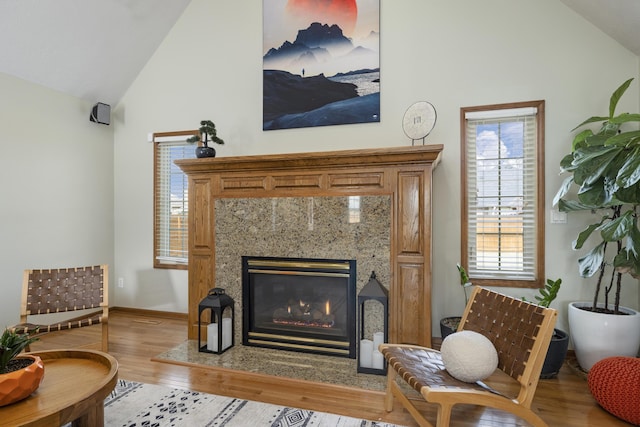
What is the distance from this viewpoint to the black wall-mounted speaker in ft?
13.2

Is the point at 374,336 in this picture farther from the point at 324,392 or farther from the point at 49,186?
the point at 49,186

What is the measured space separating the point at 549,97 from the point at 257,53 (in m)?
2.96

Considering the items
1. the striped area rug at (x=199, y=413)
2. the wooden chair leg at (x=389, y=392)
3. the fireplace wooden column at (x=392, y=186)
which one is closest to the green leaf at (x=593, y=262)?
the fireplace wooden column at (x=392, y=186)

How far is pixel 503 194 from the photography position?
123 inches

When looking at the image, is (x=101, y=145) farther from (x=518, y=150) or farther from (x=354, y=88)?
(x=518, y=150)

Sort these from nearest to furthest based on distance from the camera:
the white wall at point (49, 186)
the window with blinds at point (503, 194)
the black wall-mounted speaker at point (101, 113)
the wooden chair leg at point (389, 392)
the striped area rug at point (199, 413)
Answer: the striped area rug at point (199, 413)
the wooden chair leg at point (389, 392)
the window with blinds at point (503, 194)
the white wall at point (49, 186)
the black wall-mounted speaker at point (101, 113)

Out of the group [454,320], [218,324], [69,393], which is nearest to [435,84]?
[454,320]

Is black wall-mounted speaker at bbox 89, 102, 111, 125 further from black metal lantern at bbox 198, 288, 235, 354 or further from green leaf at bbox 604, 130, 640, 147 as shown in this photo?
green leaf at bbox 604, 130, 640, 147

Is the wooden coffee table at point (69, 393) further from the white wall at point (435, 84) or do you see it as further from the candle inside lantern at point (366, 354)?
the white wall at point (435, 84)

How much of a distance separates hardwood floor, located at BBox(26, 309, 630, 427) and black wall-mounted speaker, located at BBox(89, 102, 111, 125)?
2.55 metres

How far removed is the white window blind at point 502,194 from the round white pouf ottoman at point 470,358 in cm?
151

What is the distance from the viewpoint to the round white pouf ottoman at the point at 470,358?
1.76m

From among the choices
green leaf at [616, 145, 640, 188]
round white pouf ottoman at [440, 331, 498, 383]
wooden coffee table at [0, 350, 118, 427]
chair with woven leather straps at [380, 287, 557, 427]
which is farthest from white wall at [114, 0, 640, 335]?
wooden coffee table at [0, 350, 118, 427]

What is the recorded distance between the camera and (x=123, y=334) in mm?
3535
